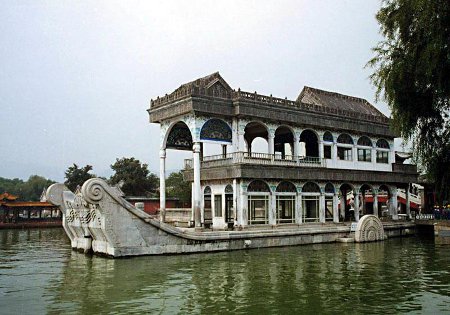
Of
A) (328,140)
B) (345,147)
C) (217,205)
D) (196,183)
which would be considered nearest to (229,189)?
(217,205)

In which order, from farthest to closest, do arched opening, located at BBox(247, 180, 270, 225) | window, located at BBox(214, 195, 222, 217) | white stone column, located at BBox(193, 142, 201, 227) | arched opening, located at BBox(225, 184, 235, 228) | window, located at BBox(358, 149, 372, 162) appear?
window, located at BBox(358, 149, 372, 162) < window, located at BBox(214, 195, 222, 217) < arched opening, located at BBox(225, 184, 235, 228) < arched opening, located at BBox(247, 180, 270, 225) < white stone column, located at BBox(193, 142, 201, 227)

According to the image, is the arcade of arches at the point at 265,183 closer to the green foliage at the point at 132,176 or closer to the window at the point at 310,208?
the window at the point at 310,208

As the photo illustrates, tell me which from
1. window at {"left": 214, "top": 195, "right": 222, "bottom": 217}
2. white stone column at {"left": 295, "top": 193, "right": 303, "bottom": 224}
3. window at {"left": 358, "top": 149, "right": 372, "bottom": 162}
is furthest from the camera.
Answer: window at {"left": 358, "top": 149, "right": 372, "bottom": 162}

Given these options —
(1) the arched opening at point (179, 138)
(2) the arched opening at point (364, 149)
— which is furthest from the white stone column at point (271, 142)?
(2) the arched opening at point (364, 149)

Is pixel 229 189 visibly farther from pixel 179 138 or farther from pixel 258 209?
pixel 179 138

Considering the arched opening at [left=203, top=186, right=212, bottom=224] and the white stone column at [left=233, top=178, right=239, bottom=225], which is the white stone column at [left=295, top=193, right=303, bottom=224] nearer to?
the white stone column at [left=233, top=178, right=239, bottom=225]

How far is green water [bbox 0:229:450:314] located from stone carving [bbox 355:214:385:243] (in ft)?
10.9

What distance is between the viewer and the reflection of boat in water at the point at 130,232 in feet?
55.3

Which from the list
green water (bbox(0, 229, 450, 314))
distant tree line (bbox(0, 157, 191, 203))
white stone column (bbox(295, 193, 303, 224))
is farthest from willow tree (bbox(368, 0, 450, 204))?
distant tree line (bbox(0, 157, 191, 203))

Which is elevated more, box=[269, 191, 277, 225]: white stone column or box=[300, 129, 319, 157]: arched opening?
box=[300, 129, 319, 157]: arched opening

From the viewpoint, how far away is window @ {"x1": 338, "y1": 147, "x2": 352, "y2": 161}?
27.0 metres

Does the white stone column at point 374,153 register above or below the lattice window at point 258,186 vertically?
above

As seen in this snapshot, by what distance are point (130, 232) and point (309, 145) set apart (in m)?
14.6

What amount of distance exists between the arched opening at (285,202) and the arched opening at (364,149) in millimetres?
6088
